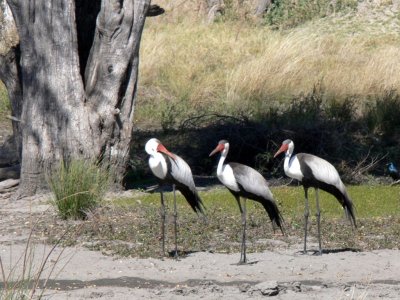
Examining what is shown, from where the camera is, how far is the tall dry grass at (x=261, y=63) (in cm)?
1886

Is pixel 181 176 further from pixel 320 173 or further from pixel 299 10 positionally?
pixel 299 10

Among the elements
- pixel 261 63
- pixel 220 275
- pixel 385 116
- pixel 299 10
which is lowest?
pixel 220 275

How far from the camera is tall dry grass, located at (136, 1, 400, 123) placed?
18.9 meters

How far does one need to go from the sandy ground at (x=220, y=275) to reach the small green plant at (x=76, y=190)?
2.33 ft

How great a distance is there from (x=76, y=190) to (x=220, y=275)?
7.96 feet

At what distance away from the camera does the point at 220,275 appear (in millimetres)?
9344

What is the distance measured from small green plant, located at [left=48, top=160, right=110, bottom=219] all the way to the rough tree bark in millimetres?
1529

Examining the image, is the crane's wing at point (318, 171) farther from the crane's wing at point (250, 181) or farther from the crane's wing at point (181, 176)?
the crane's wing at point (181, 176)

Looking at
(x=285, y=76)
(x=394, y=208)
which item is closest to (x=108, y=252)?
(x=394, y=208)

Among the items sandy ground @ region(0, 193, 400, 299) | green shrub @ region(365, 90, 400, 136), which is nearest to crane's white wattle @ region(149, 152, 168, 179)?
sandy ground @ region(0, 193, 400, 299)

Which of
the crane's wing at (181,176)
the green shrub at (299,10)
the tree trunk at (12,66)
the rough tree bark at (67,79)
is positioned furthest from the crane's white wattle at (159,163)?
the green shrub at (299,10)

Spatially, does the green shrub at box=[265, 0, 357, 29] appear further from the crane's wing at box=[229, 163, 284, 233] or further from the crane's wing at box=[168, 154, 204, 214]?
the crane's wing at box=[229, 163, 284, 233]

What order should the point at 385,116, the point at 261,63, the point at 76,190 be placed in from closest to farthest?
the point at 76,190
the point at 385,116
the point at 261,63

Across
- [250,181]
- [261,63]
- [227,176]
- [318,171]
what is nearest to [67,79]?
[227,176]
